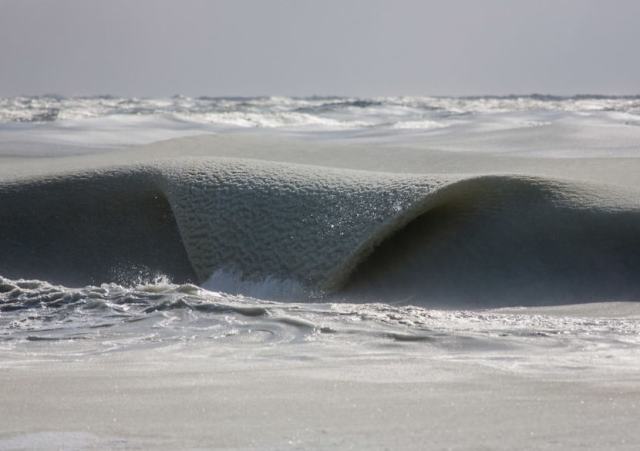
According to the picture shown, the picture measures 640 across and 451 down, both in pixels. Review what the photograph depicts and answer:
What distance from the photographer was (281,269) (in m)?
3.62

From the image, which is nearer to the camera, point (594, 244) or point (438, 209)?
point (594, 244)

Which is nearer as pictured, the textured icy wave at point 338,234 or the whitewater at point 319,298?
the whitewater at point 319,298

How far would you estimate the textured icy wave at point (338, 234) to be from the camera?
3.54 meters

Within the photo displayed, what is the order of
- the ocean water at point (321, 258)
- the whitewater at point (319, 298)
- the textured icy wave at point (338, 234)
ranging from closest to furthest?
the whitewater at point (319, 298) → the ocean water at point (321, 258) → the textured icy wave at point (338, 234)

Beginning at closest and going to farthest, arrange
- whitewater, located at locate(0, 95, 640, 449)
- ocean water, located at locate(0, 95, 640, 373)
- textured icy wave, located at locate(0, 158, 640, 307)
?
whitewater, located at locate(0, 95, 640, 449) < ocean water, located at locate(0, 95, 640, 373) < textured icy wave, located at locate(0, 158, 640, 307)

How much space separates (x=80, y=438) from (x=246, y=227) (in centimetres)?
230

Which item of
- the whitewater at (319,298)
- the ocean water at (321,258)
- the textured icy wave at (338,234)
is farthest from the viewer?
the textured icy wave at (338,234)

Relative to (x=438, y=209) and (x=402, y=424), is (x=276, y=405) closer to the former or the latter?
(x=402, y=424)

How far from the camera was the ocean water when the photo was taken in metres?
2.52

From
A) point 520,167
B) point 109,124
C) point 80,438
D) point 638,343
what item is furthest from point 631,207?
point 109,124

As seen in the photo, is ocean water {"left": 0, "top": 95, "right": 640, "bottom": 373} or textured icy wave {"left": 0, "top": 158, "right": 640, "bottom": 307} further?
textured icy wave {"left": 0, "top": 158, "right": 640, "bottom": 307}

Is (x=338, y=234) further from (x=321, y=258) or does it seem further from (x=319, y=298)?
(x=319, y=298)

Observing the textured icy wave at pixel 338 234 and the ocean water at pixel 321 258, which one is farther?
the textured icy wave at pixel 338 234

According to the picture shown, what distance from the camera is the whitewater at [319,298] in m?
1.62
